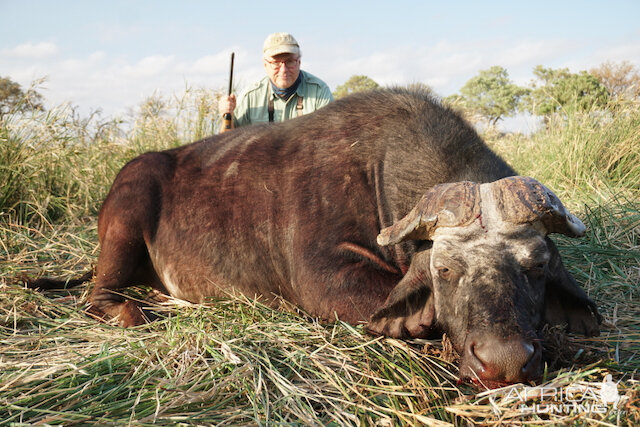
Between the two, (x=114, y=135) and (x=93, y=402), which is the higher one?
(x=114, y=135)

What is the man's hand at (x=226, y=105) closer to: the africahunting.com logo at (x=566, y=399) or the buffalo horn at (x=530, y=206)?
the buffalo horn at (x=530, y=206)

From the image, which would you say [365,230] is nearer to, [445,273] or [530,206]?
[445,273]

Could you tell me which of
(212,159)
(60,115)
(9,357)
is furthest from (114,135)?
(9,357)

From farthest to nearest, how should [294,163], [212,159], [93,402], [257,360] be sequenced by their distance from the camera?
[212,159] → [294,163] → [257,360] → [93,402]

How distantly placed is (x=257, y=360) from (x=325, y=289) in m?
0.75

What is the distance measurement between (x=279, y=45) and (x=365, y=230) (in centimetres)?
384

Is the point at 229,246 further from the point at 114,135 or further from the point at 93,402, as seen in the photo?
the point at 114,135

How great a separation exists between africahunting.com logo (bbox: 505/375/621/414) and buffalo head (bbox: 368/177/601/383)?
0.07 meters

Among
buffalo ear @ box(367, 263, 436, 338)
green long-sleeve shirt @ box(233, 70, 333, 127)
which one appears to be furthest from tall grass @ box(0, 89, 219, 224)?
buffalo ear @ box(367, 263, 436, 338)

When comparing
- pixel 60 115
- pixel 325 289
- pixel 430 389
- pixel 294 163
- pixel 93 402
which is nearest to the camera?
pixel 93 402

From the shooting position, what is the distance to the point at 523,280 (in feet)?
7.63

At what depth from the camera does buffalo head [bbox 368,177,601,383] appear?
2.11 meters

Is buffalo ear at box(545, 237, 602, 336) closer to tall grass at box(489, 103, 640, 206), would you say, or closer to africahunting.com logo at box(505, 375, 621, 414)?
africahunting.com logo at box(505, 375, 621, 414)

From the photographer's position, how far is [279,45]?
6.23 meters
